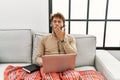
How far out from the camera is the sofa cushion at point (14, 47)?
2.05 meters

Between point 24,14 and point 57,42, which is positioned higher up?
point 24,14

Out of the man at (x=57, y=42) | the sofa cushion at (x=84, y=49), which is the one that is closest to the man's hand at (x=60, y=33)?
the man at (x=57, y=42)

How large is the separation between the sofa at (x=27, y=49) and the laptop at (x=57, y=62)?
0.46m

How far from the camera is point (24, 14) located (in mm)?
2213

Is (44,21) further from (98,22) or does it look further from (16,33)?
(98,22)

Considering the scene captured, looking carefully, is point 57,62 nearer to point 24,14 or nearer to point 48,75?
point 48,75

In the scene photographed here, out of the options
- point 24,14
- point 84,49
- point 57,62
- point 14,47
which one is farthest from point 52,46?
point 24,14

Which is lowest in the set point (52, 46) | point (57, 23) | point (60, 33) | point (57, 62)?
point (57, 62)

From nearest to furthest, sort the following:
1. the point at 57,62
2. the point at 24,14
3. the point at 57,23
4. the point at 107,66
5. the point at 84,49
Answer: the point at 57,62 → the point at 107,66 → the point at 57,23 → the point at 84,49 → the point at 24,14

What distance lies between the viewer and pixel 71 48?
1.74m

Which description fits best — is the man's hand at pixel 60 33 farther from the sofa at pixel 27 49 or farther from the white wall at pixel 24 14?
the white wall at pixel 24 14

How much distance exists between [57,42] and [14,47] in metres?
0.65

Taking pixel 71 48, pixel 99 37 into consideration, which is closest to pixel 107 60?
pixel 71 48

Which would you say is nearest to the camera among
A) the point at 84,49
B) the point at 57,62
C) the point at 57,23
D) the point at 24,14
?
the point at 57,62
